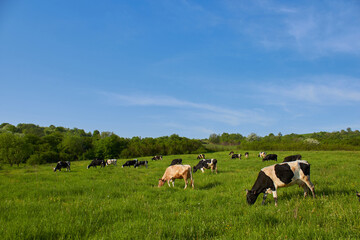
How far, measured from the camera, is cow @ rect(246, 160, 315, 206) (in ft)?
24.0

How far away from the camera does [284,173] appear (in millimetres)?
7441

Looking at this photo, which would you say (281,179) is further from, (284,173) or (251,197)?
(251,197)

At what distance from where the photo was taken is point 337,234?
4.12 metres

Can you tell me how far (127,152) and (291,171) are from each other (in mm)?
67752

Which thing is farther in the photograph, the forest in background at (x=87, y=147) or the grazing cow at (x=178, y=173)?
the forest in background at (x=87, y=147)

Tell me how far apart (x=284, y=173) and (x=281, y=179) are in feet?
0.92

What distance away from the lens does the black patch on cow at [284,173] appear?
7327 mm

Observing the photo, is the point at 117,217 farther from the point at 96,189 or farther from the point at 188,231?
the point at 96,189

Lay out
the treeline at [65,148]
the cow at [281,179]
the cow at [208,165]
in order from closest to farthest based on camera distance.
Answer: the cow at [281,179], the cow at [208,165], the treeline at [65,148]

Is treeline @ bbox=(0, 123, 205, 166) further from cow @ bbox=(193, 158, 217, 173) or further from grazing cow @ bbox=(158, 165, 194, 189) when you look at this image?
grazing cow @ bbox=(158, 165, 194, 189)

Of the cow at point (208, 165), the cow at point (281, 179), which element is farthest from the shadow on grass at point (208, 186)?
the cow at point (208, 165)

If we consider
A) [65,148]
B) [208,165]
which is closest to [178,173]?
[208,165]

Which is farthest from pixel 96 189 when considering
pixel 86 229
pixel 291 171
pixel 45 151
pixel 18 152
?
pixel 45 151

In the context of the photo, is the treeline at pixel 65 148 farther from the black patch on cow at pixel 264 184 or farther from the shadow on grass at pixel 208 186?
the black patch on cow at pixel 264 184
